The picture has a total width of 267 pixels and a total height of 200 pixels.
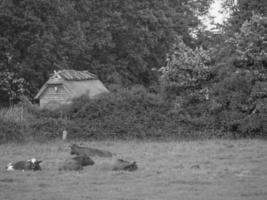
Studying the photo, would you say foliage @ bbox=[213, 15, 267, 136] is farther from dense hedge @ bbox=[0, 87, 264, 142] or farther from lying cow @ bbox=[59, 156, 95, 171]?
lying cow @ bbox=[59, 156, 95, 171]

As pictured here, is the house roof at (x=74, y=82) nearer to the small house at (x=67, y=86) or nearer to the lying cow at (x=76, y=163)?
the small house at (x=67, y=86)

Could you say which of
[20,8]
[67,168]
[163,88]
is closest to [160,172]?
[67,168]

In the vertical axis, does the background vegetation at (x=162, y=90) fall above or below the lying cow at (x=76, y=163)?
above

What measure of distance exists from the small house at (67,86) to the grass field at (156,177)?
14685mm

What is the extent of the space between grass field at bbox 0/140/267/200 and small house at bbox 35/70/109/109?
48.2 feet

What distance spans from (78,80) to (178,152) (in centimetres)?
1787

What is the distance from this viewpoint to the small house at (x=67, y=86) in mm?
40406

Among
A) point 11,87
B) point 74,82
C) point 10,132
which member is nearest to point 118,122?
point 10,132

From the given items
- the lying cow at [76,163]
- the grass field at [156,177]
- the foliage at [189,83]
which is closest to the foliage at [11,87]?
the foliage at [189,83]

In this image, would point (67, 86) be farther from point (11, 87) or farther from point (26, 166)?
point (26, 166)

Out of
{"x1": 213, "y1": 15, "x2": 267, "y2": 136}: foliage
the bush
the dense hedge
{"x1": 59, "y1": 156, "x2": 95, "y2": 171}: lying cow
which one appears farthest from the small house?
{"x1": 59, "y1": 156, "x2": 95, "y2": 171}: lying cow

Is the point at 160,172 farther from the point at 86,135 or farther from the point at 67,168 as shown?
the point at 86,135

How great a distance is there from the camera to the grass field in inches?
552

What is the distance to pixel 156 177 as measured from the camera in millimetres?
16953
